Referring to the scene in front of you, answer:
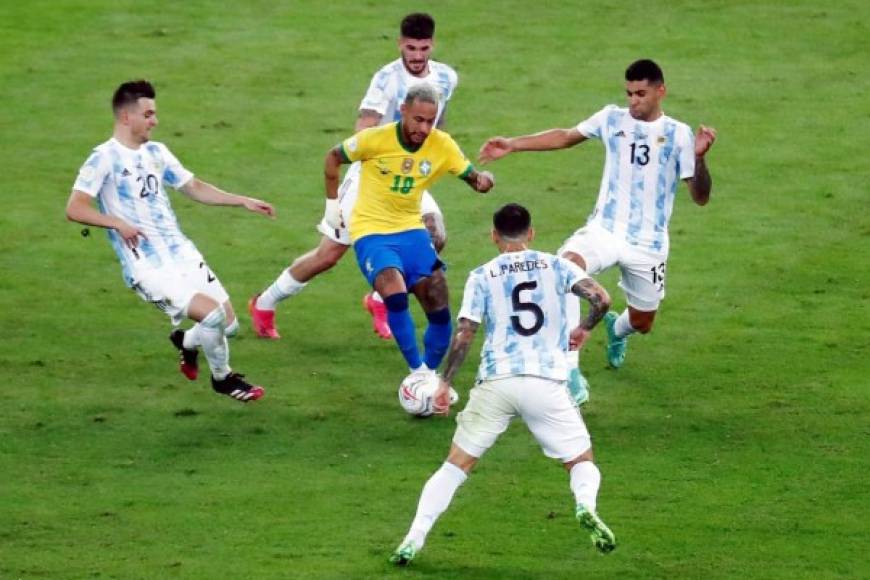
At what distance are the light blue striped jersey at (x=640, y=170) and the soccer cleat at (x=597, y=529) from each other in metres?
4.22

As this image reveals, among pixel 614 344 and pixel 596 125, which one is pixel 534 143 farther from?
pixel 614 344

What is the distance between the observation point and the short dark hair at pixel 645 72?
581 inches

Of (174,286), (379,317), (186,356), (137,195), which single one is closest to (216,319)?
(174,286)

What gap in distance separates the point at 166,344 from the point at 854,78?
1054 centimetres

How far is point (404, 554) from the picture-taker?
1184cm

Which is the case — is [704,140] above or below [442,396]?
above

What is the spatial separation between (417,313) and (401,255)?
9.01ft

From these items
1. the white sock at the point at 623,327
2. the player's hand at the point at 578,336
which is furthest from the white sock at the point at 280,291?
the player's hand at the point at 578,336

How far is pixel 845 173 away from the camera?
20.9m

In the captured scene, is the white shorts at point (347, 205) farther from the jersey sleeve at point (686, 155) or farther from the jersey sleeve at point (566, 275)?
the jersey sleeve at point (566, 275)

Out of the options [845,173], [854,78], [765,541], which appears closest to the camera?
[765,541]

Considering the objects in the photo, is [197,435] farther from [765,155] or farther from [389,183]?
[765,155]

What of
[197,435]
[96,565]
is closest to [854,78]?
[197,435]

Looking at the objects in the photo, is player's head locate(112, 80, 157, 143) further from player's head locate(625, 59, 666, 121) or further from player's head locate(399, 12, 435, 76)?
player's head locate(625, 59, 666, 121)
